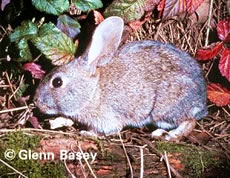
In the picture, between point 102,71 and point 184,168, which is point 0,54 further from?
point 184,168

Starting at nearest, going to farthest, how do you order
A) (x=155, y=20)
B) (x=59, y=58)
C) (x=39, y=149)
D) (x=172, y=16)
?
(x=39, y=149)
(x=59, y=58)
(x=172, y=16)
(x=155, y=20)

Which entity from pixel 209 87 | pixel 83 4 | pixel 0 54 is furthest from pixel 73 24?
pixel 209 87

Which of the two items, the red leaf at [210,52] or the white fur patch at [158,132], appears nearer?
the white fur patch at [158,132]

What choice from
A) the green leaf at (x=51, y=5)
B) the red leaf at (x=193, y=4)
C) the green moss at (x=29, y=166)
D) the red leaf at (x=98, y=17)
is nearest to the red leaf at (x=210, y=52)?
Result: the red leaf at (x=193, y=4)

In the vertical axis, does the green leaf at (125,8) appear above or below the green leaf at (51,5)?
below

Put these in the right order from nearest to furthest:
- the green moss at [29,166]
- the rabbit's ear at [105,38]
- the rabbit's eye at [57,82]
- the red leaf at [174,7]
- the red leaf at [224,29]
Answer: the green moss at [29,166]
the rabbit's ear at [105,38]
the rabbit's eye at [57,82]
the red leaf at [174,7]
the red leaf at [224,29]

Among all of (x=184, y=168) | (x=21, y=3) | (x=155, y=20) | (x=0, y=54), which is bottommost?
(x=184, y=168)

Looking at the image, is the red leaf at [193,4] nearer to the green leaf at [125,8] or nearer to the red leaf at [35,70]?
the green leaf at [125,8]

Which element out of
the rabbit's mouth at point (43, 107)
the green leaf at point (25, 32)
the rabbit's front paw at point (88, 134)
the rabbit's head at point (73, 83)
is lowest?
the rabbit's front paw at point (88, 134)
